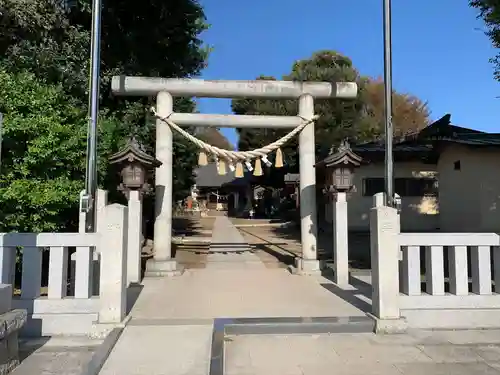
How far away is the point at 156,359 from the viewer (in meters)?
4.38

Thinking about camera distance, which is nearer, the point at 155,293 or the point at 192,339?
the point at 192,339

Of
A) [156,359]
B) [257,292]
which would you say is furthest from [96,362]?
[257,292]

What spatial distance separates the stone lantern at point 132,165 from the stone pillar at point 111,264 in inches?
133

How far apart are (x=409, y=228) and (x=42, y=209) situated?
55.1 ft

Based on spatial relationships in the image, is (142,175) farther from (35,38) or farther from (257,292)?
(35,38)

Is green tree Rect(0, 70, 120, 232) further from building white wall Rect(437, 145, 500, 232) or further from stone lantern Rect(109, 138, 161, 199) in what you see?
building white wall Rect(437, 145, 500, 232)

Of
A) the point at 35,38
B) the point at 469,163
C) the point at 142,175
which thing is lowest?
the point at 142,175

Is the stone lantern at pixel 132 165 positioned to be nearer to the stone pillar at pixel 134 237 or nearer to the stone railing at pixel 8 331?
the stone pillar at pixel 134 237

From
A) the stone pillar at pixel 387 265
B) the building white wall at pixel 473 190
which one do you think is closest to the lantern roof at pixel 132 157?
the stone pillar at pixel 387 265

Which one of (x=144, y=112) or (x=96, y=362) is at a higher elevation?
(x=144, y=112)

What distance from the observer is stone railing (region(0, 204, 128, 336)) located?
5238 millimetres

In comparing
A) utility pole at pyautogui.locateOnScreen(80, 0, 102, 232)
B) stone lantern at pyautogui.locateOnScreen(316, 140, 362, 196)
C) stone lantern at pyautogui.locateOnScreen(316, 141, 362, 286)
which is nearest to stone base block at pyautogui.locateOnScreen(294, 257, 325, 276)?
stone lantern at pyautogui.locateOnScreen(316, 141, 362, 286)

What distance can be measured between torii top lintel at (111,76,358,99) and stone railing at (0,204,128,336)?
5032 mm

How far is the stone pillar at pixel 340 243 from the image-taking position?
335 inches
